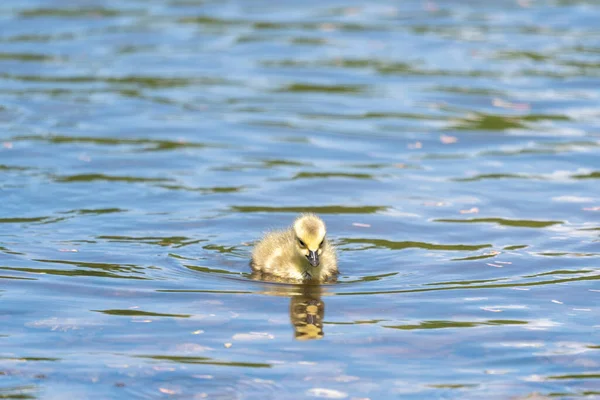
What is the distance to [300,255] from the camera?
8.24 m

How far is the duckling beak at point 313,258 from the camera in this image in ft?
26.1

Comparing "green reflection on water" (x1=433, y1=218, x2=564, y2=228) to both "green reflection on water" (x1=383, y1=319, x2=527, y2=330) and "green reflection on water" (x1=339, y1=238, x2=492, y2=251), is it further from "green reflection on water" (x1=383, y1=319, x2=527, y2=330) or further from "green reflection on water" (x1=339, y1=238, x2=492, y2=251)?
"green reflection on water" (x1=383, y1=319, x2=527, y2=330)

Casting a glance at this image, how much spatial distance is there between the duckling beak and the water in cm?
22

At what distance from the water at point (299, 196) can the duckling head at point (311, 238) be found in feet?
0.86

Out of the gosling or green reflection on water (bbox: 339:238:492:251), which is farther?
green reflection on water (bbox: 339:238:492:251)

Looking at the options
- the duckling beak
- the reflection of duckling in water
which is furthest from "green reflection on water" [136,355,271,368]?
the duckling beak

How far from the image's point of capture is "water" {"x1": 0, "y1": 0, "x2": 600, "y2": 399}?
22.1ft

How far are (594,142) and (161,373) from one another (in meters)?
6.93

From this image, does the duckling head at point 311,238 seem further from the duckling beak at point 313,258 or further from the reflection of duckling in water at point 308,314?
the reflection of duckling in water at point 308,314

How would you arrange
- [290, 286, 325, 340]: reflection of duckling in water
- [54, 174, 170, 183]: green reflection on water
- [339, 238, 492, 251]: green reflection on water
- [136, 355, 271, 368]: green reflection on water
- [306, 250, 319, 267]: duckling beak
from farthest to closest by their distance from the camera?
[54, 174, 170, 183]: green reflection on water
[339, 238, 492, 251]: green reflection on water
[306, 250, 319, 267]: duckling beak
[290, 286, 325, 340]: reflection of duckling in water
[136, 355, 271, 368]: green reflection on water

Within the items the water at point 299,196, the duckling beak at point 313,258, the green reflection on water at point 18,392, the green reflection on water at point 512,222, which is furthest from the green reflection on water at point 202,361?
the green reflection on water at point 512,222

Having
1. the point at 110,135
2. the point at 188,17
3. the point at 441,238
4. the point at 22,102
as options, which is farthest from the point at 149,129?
the point at 188,17

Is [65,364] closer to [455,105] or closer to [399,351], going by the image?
[399,351]

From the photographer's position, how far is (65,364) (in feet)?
21.7
